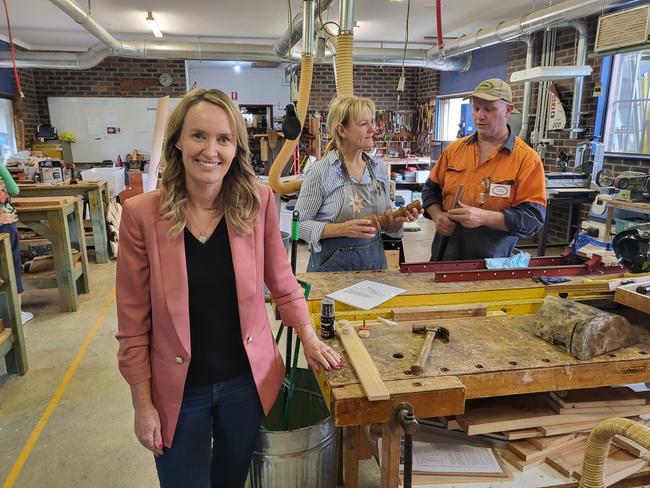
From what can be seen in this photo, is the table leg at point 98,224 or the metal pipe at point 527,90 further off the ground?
the metal pipe at point 527,90

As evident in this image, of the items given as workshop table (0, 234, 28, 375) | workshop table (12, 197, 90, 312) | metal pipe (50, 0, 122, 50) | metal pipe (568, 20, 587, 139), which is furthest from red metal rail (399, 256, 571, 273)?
metal pipe (50, 0, 122, 50)

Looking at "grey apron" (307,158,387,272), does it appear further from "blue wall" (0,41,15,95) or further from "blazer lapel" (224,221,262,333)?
"blue wall" (0,41,15,95)

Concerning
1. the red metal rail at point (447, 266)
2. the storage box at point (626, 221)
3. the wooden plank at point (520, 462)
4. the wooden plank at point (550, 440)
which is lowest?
the wooden plank at point (520, 462)

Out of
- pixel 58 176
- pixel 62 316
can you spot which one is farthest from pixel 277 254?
pixel 58 176

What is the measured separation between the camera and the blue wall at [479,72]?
23.6 feet

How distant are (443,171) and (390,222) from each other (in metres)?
0.45

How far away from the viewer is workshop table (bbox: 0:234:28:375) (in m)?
2.59

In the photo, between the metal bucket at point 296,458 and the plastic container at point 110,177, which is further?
the plastic container at point 110,177

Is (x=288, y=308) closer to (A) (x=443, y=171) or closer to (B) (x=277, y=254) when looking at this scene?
(B) (x=277, y=254)

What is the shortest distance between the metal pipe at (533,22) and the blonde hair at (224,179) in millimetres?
4486

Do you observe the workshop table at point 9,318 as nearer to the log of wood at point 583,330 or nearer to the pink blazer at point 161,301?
the pink blazer at point 161,301

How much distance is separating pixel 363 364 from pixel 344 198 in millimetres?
976

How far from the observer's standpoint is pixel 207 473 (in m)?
1.31

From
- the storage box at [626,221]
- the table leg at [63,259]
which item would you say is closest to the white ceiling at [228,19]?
the storage box at [626,221]
